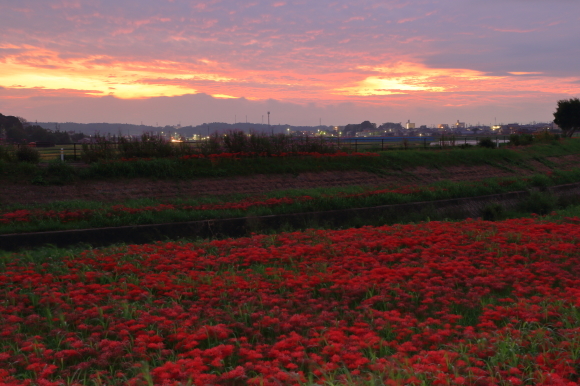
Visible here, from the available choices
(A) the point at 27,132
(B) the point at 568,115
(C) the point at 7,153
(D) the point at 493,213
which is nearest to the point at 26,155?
(C) the point at 7,153

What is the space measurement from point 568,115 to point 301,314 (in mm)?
63334

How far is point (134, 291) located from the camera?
628 centimetres

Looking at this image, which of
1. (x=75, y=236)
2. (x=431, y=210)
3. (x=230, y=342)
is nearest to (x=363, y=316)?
(x=230, y=342)

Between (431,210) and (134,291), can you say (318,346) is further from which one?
(431,210)

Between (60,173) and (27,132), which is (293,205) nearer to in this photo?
(60,173)

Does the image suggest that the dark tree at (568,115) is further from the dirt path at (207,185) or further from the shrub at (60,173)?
the shrub at (60,173)

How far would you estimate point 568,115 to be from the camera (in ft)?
193

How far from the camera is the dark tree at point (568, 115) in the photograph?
5834cm

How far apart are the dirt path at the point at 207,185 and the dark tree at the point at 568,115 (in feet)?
125

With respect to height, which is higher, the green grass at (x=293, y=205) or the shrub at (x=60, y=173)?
the shrub at (x=60, y=173)

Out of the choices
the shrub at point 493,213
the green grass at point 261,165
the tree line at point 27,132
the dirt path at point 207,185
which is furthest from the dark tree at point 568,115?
the tree line at point 27,132

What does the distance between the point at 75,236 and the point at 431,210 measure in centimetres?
1076

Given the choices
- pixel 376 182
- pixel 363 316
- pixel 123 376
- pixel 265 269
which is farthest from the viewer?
pixel 376 182

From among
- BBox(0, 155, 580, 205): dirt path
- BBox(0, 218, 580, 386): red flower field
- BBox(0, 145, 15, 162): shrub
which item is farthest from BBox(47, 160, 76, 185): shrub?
BBox(0, 218, 580, 386): red flower field
